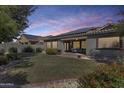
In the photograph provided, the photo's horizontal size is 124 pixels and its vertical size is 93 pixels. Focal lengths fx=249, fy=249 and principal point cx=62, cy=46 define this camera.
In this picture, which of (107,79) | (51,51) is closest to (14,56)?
(51,51)

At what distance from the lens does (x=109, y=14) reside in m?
7.62

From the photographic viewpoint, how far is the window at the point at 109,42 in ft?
25.7

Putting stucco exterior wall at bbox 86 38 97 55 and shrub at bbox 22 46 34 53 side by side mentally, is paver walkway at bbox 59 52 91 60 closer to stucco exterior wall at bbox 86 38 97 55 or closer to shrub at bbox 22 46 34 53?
stucco exterior wall at bbox 86 38 97 55

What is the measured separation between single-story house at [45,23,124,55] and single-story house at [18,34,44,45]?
0.23m

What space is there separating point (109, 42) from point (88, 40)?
2.23 ft

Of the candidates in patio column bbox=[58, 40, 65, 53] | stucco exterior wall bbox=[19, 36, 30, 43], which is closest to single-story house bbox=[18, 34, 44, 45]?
stucco exterior wall bbox=[19, 36, 30, 43]

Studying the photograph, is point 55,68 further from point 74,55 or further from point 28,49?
point 28,49

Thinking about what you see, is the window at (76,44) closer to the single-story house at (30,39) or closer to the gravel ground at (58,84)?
the single-story house at (30,39)

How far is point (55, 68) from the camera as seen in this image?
7.90 m
